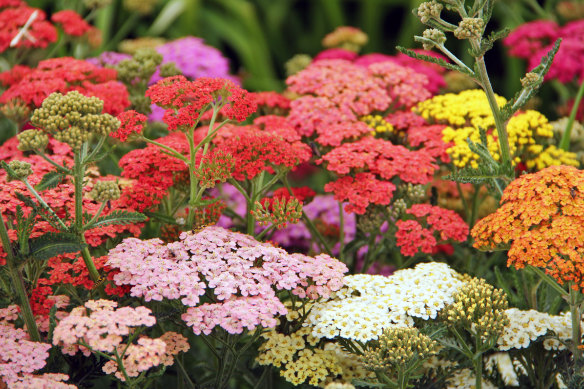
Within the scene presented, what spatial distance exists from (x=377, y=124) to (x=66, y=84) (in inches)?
48.1

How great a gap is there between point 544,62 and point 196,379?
5.12ft

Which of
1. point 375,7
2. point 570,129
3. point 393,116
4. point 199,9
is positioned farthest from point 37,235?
point 375,7

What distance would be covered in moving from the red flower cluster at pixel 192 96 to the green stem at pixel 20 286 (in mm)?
593

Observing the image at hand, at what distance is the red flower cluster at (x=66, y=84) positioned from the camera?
2.65m

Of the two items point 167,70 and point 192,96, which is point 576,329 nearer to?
point 192,96

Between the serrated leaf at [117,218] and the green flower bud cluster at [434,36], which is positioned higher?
the green flower bud cluster at [434,36]

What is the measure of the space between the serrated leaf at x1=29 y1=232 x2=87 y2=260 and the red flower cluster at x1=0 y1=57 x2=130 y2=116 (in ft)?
2.43

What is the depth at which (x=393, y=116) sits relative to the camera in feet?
9.73

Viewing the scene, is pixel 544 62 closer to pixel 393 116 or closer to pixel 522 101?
pixel 522 101

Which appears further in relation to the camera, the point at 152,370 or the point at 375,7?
the point at 375,7

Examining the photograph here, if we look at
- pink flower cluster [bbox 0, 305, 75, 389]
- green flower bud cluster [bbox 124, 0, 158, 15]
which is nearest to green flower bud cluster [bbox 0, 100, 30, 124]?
pink flower cluster [bbox 0, 305, 75, 389]

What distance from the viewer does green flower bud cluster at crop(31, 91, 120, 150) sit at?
195cm

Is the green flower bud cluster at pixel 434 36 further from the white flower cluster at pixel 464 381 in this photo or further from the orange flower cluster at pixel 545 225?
the white flower cluster at pixel 464 381

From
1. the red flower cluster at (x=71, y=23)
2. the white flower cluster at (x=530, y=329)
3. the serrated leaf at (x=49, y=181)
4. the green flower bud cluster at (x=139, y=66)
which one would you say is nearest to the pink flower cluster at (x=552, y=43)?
the white flower cluster at (x=530, y=329)
